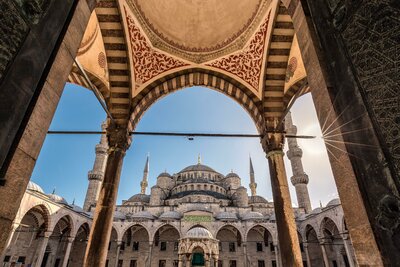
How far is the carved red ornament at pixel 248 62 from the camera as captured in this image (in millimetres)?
6696

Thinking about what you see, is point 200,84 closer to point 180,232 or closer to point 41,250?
point 41,250

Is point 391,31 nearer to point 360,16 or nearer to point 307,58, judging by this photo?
point 360,16

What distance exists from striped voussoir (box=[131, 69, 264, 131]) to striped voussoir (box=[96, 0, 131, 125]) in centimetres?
45

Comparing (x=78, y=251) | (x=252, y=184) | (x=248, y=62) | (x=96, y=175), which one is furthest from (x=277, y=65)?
(x=252, y=184)

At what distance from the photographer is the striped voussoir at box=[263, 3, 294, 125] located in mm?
6090

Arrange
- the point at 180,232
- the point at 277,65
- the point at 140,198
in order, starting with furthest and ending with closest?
the point at 140,198 < the point at 180,232 < the point at 277,65

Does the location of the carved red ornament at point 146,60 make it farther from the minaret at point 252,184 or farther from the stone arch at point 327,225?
the minaret at point 252,184

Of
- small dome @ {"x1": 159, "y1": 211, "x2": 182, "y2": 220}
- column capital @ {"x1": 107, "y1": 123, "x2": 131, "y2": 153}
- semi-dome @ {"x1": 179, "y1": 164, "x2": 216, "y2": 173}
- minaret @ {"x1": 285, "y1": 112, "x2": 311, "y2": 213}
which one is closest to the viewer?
column capital @ {"x1": 107, "y1": 123, "x2": 131, "y2": 153}

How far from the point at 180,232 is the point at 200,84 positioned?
19.7 metres

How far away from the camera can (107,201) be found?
5656mm

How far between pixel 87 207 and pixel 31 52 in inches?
1078

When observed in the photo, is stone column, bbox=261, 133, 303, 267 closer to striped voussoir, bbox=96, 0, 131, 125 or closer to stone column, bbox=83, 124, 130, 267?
stone column, bbox=83, 124, 130, 267

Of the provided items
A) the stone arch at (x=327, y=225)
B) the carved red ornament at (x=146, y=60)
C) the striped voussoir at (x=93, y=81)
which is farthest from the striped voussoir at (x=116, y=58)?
the stone arch at (x=327, y=225)

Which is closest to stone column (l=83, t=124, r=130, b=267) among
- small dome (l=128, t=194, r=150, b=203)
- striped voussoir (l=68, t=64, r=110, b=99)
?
striped voussoir (l=68, t=64, r=110, b=99)
